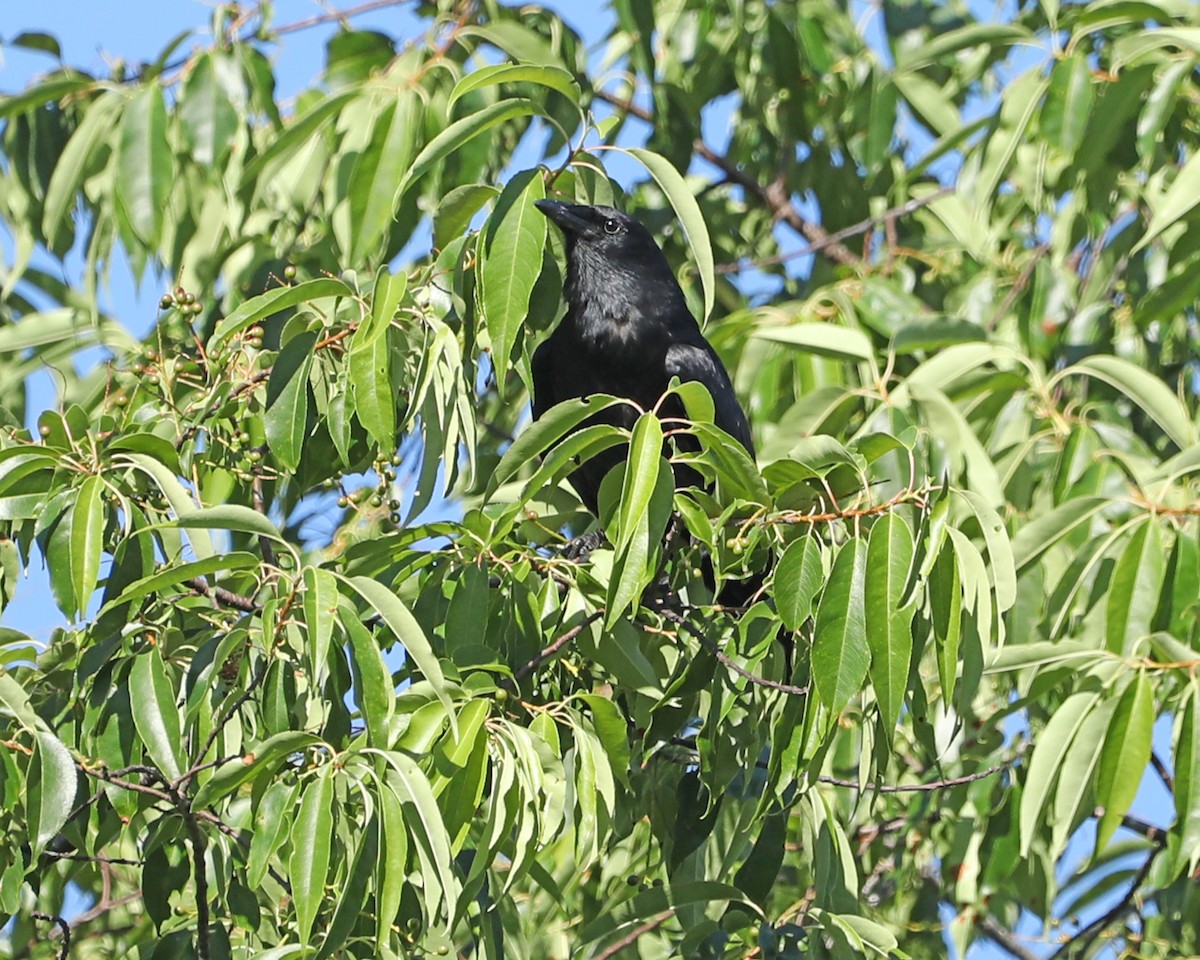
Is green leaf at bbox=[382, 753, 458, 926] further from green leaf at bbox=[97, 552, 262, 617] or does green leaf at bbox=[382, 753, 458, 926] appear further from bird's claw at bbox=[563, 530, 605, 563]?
bird's claw at bbox=[563, 530, 605, 563]

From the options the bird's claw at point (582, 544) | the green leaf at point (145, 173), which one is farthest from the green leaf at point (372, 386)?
the green leaf at point (145, 173)

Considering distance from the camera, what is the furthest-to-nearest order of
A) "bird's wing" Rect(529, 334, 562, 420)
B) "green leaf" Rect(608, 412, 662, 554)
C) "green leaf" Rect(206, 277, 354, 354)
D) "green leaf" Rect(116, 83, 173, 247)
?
"bird's wing" Rect(529, 334, 562, 420), "green leaf" Rect(116, 83, 173, 247), "green leaf" Rect(206, 277, 354, 354), "green leaf" Rect(608, 412, 662, 554)

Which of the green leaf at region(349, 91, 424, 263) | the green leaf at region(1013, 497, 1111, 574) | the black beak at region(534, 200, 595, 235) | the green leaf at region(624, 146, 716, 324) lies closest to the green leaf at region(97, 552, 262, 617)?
the green leaf at region(624, 146, 716, 324)

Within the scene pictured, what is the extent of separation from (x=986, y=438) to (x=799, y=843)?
112 cm

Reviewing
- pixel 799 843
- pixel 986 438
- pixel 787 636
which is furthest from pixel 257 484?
pixel 986 438

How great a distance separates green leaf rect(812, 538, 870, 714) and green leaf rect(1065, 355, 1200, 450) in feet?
4.39

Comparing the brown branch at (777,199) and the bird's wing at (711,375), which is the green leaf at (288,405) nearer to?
the bird's wing at (711,375)

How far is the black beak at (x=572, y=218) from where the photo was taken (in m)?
3.71

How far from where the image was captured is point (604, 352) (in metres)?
4.00

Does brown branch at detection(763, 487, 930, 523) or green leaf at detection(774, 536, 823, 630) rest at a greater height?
brown branch at detection(763, 487, 930, 523)

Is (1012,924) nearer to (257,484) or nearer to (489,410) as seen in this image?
(489,410)

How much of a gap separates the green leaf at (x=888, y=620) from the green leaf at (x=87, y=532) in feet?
3.42

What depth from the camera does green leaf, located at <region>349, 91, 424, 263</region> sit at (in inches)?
124

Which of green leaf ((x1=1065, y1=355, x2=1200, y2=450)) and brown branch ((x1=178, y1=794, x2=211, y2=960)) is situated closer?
brown branch ((x1=178, y1=794, x2=211, y2=960))
